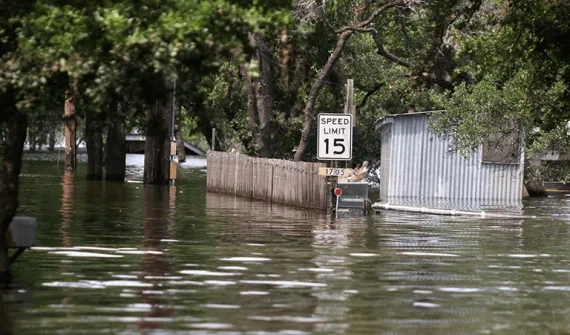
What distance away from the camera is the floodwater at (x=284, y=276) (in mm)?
15625

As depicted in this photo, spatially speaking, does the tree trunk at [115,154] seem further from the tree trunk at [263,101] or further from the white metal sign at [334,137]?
the white metal sign at [334,137]

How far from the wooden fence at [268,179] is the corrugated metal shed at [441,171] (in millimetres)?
5770

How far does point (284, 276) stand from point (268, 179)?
2517cm

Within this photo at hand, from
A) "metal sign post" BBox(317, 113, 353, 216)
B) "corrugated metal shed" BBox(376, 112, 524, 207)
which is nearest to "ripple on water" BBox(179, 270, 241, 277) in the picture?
"metal sign post" BBox(317, 113, 353, 216)

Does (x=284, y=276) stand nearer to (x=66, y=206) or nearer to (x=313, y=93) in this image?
(x=66, y=206)

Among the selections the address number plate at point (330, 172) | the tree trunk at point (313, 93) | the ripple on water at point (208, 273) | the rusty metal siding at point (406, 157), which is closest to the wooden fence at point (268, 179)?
the address number plate at point (330, 172)

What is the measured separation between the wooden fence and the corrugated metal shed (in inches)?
227

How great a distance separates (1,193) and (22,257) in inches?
178

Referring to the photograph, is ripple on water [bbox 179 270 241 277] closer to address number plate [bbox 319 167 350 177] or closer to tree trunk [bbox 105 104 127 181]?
address number plate [bbox 319 167 350 177]

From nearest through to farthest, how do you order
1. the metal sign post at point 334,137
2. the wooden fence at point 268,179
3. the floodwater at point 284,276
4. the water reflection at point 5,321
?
1. the water reflection at point 5,321
2. the floodwater at point 284,276
3. the metal sign post at point 334,137
4. the wooden fence at point 268,179

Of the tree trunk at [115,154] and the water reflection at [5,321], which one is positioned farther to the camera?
the tree trunk at [115,154]

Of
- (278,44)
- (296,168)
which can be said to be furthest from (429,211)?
(278,44)

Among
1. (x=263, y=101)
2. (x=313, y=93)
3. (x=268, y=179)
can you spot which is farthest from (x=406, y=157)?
(x=268, y=179)

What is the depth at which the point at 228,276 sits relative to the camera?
67.3ft
